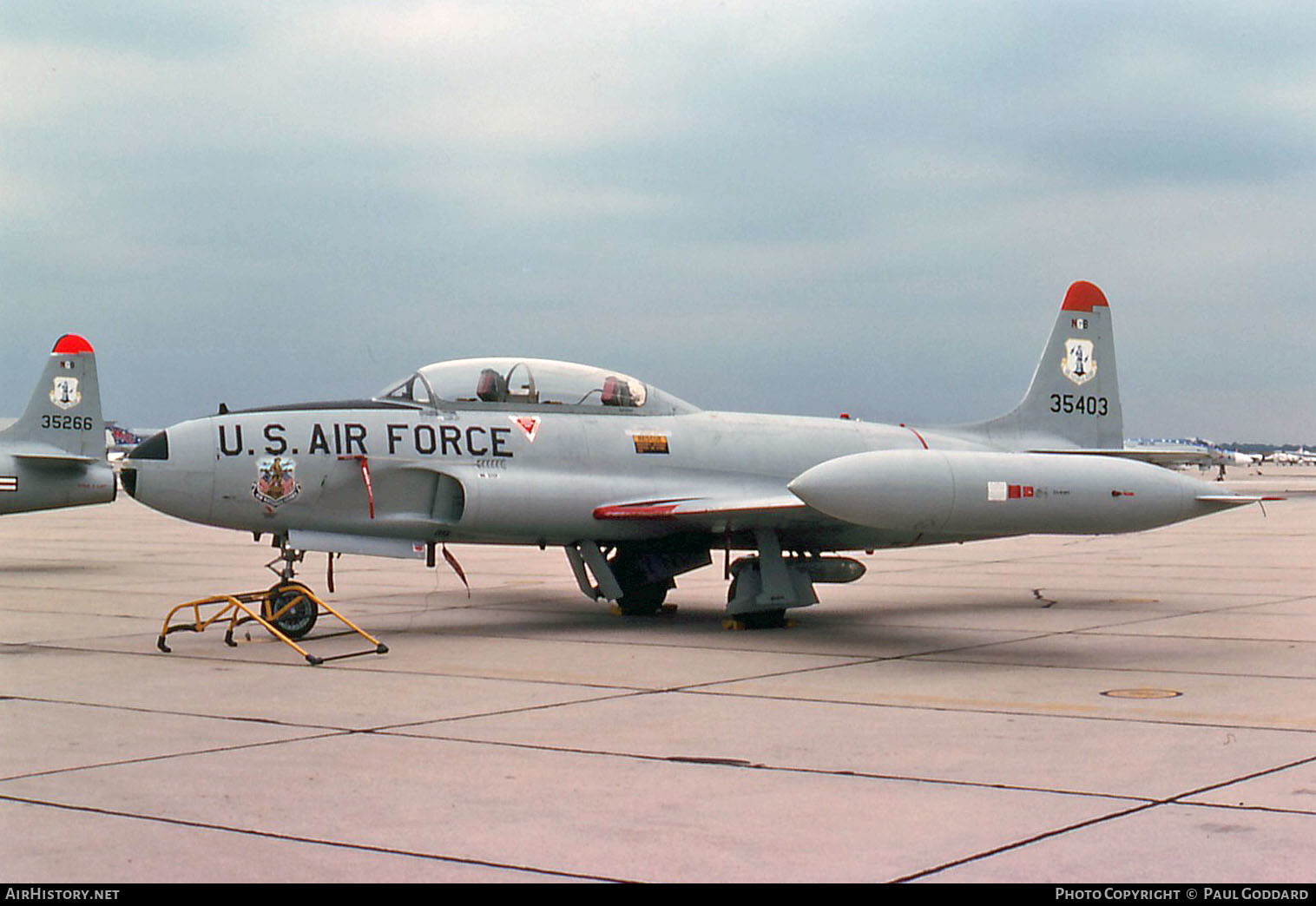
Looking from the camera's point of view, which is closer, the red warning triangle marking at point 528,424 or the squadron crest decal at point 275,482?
Result: the squadron crest decal at point 275,482

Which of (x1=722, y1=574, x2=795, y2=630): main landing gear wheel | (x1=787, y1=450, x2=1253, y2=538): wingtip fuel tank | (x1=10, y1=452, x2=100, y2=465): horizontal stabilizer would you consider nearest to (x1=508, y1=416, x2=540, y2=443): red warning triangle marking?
(x1=722, y1=574, x2=795, y2=630): main landing gear wheel

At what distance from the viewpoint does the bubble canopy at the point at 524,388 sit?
12953 mm

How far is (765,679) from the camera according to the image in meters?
9.89

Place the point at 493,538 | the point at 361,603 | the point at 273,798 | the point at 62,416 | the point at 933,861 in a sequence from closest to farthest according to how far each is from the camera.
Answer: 1. the point at 933,861
2. the point at 273,798
3. the point at 493,538
4. the point at 361,603
5. the point at 62,416

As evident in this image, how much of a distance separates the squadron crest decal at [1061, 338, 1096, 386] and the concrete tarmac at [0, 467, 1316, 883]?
3.16m

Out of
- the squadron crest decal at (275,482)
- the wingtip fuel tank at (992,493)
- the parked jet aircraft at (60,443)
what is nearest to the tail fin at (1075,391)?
the wingtip fuel tank at (992,493)

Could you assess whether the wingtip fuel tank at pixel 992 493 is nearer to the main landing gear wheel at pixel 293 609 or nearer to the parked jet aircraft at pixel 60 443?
the main landing gear wheel at pixel 293 609

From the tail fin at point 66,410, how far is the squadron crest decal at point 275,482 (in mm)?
12241

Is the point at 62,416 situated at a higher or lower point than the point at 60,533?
higher

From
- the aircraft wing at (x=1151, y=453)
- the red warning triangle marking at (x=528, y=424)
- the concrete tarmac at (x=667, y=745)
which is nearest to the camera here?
the concrete tarmac at (x=667, y=745)

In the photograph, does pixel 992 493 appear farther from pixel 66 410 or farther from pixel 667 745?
pixel 66 410

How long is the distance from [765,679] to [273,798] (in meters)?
4.43

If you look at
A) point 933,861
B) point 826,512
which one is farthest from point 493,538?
point 933,861
